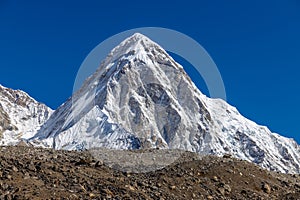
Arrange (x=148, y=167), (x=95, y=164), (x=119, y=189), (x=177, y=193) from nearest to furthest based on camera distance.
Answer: (x=119, y=189), (x=177, y=193), (x=95, y=164), (x=148, y=167)

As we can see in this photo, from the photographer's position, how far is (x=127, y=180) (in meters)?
21.1

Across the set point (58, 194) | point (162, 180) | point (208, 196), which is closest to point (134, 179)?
point (162, 180)

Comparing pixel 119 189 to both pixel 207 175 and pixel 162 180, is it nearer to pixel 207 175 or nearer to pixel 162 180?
pixel 162 180

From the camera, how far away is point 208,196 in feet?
69.5

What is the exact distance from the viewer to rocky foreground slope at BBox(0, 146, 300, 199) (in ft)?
60.0

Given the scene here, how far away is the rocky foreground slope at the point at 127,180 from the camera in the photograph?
1828 cm

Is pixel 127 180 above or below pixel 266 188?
below

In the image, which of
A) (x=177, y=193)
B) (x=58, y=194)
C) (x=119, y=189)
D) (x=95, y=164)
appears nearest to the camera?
(x=58, y=194)

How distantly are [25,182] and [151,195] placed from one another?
4375 millimetres

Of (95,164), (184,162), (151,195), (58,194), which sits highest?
(184,162)

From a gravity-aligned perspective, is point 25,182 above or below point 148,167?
below

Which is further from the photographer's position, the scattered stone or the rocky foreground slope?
the scattered stone

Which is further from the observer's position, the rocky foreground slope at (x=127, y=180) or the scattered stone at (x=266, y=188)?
the scattered stone at (x=266, y=188)

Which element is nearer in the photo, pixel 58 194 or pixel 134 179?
pixel 58 194
